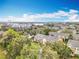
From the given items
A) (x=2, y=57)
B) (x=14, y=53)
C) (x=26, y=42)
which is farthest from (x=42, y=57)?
(x=2, y=57)

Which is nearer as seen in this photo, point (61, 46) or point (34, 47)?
point (34, 47)

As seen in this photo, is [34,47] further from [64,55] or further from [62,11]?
[62,11]

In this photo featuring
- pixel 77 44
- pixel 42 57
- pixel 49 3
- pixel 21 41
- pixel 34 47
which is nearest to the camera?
pixel 42 57

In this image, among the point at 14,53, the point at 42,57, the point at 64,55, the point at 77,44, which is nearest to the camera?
the point at 42,57

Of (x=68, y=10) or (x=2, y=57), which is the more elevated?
(x=68, y=10)

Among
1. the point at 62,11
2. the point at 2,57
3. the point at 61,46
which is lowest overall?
the point at 2,57

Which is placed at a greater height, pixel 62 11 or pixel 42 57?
pixel 62 11

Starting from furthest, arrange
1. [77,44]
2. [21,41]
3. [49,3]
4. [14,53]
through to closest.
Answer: [77,44], [49,3], [21,41], [14,53]

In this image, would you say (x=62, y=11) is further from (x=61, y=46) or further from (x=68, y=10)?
(x=61, y=46)

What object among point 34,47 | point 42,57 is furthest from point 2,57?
A: point 42,57
